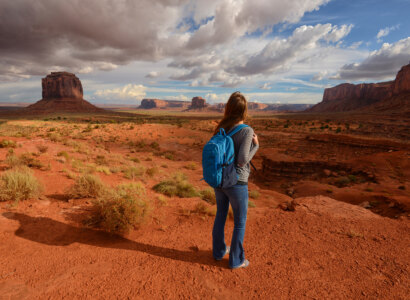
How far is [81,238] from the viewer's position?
11.0ft

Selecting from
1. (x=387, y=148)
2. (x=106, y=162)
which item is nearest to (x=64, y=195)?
(x=106, y=162)

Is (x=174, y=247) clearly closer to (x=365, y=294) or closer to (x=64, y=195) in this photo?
(x=365, y=294)

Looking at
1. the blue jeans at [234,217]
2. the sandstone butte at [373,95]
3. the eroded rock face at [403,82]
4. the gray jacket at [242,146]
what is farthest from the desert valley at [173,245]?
the eroded rock face at [403,82]

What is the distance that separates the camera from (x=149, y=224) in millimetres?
4004

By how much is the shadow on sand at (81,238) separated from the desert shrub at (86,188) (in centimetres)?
107

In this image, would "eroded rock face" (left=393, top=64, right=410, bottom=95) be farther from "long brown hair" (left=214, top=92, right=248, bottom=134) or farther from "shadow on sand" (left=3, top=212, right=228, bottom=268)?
"shadow on sand" (left=3, top=212, right=228, bottom=268)

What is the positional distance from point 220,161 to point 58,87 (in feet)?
395

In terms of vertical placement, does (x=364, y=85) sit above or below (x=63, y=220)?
above

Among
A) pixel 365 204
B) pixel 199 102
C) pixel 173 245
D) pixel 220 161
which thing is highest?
pixel 199 102

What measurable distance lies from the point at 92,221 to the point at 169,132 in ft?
71.7

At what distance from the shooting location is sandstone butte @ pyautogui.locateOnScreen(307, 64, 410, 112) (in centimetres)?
7304

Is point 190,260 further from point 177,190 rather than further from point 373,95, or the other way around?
point 373,95

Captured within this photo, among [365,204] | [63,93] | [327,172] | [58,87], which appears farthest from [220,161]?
[58,87]

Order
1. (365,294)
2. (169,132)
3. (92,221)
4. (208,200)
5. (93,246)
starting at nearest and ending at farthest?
(365,294) → (93,246) → (92,221) → (208,200) → (169,132)
